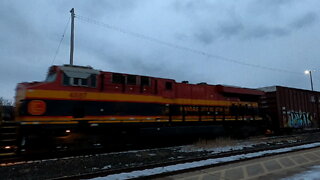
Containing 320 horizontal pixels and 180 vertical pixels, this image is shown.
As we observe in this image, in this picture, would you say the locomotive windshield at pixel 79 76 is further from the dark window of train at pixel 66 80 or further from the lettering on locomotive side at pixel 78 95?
the lettering on locomotive side at pixel 78 95

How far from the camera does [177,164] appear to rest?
8.57 metres

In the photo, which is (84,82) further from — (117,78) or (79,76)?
(117,78)

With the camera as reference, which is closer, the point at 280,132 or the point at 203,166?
the point at 203,166

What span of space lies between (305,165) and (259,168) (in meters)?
1.66

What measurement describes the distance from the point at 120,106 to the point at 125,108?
28 centimetres

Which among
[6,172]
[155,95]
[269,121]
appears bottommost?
[6,172]

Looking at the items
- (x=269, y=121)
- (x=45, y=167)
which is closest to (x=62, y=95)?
(x=45, y=167)

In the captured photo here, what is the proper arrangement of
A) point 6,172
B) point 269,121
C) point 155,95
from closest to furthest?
point 6,172
point 155,95
point 269,121

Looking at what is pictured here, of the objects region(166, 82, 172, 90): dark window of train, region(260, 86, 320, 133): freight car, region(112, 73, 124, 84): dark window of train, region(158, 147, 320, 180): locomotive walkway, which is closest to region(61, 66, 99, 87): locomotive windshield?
region(112, 73, 124, 84): dark window of train

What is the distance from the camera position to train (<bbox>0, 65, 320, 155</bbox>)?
1046 cm

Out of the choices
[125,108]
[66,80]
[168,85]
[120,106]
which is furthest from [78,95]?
[168,85]

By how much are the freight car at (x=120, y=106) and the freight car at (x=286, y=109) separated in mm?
3559

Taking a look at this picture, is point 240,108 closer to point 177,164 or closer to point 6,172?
point 177,164

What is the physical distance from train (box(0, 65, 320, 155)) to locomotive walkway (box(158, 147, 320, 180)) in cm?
551
